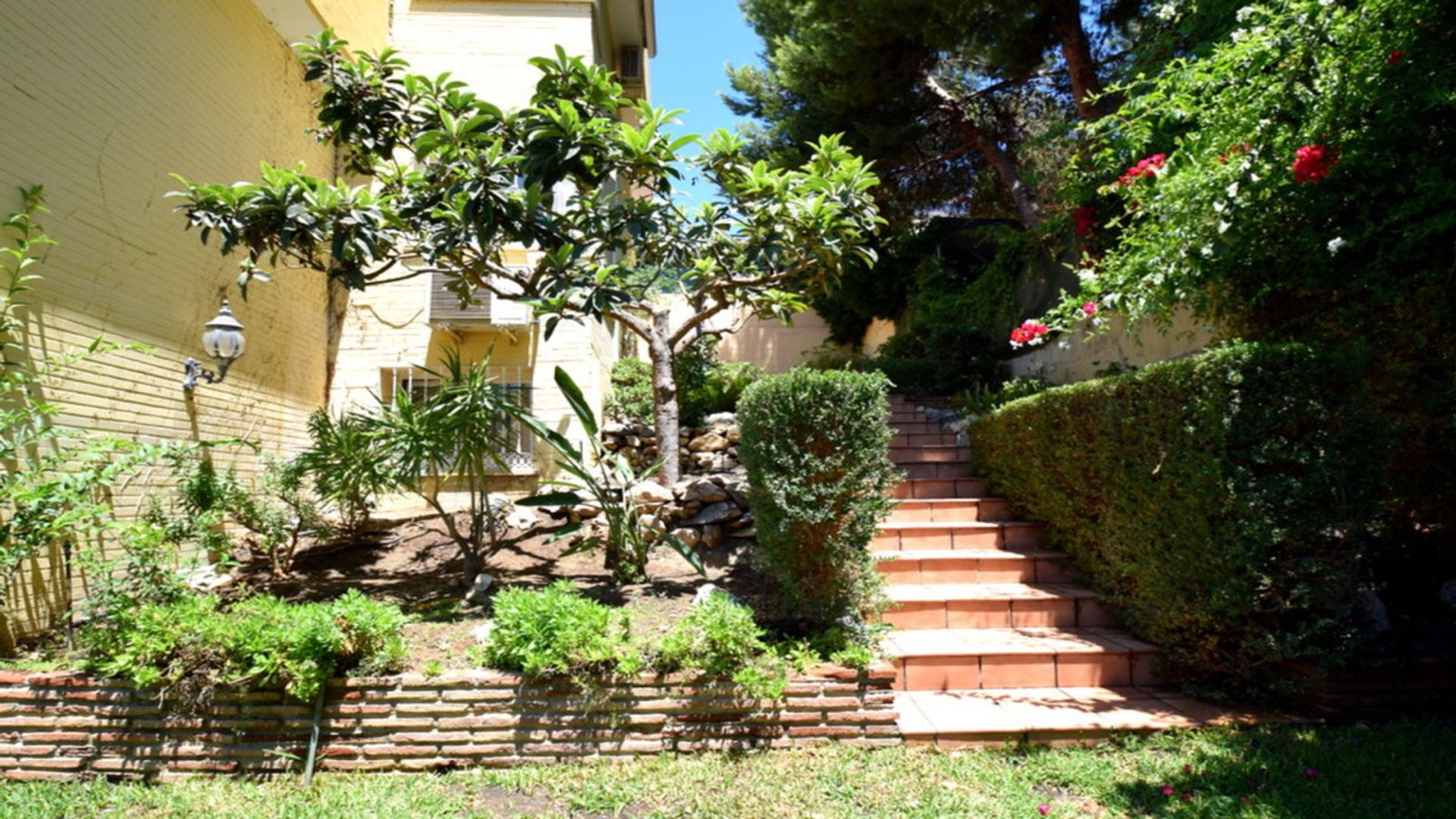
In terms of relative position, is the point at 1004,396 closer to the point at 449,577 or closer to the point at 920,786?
the point at 920,786

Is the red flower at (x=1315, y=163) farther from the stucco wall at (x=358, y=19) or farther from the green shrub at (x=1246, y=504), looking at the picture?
the stucco wall at (x=358, y=19)

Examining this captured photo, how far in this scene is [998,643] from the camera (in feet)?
14.5

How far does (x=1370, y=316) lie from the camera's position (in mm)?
4172

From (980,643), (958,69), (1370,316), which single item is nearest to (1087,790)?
(980,643)

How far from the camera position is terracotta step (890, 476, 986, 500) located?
6617mm

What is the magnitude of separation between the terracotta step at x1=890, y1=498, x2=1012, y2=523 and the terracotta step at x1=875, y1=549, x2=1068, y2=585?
2.43 ft

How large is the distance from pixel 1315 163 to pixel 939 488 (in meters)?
3.63

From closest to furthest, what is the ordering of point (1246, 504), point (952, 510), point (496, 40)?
point (1246, 504), point (952, 510), point (496, 40)

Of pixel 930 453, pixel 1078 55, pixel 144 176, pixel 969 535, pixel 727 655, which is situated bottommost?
pixel 727 655

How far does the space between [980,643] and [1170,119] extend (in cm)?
428

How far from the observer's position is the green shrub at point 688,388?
28.2ft

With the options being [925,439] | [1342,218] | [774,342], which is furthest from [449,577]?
[774,342]

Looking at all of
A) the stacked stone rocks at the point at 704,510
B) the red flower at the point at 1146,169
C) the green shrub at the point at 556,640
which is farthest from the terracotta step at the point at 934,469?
the green shrub at the point at 556,640

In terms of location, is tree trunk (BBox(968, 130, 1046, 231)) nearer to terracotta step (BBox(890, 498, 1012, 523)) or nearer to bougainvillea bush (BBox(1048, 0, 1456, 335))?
bougainvillea bush (BBox(1048, 0, 1456, 335))
